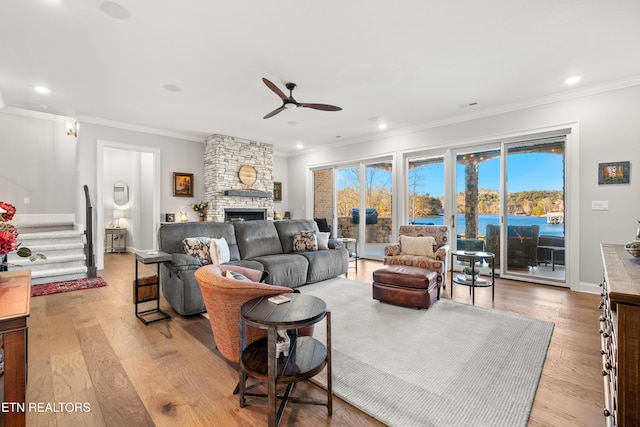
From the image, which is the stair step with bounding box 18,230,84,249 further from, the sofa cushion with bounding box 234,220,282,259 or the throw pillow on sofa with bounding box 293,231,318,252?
the throw pillow on sofa with bounding box 293,231,318,252

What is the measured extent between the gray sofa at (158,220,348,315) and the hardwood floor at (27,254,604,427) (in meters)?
0.35

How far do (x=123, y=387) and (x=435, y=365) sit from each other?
7.05 feet

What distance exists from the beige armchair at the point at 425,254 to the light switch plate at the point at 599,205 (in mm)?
1904

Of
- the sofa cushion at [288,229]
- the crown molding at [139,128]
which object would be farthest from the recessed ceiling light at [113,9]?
the crown molding at [139,128]

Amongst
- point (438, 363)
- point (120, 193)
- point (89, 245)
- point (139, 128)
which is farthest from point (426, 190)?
point (120, 193)

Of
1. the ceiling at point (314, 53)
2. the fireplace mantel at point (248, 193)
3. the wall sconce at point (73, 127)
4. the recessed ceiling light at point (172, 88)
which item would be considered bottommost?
the fireplace mantel at point (248, 193)

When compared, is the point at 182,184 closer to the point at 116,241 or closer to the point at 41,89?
the point at 41,89

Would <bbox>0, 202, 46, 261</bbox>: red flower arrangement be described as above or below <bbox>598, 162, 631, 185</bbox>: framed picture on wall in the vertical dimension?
below

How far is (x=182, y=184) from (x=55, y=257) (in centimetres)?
257

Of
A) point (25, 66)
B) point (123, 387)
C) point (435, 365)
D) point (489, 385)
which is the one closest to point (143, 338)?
point (123, 387)

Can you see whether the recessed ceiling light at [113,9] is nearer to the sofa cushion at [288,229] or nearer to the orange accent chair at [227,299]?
the orange accent chair at [227,299]

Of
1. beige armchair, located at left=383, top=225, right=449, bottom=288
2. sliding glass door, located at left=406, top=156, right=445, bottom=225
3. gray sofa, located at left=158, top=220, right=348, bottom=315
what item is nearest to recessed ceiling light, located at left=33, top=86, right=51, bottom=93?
gray sofa, located at left=158, top=220, right=348, bottom=315

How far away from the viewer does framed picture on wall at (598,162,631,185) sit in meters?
3.69

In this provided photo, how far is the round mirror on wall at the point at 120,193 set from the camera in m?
7.86
